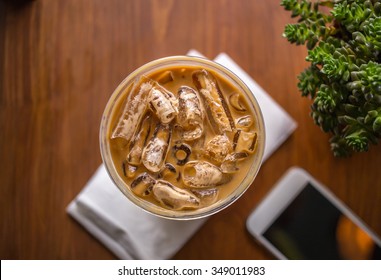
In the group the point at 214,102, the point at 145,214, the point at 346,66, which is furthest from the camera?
the point at 145,214

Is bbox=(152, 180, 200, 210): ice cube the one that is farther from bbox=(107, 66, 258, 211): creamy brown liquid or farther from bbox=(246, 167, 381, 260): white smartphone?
bbox=(246, 167, 381, 260): white smartphone

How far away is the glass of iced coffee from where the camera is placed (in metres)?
0.82

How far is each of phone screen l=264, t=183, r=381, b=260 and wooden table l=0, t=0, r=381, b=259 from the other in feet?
0.14

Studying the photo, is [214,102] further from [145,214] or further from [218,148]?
[145,214]

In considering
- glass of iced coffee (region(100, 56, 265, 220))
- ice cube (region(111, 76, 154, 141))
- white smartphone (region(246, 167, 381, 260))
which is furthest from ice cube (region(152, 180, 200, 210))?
white smartphone (region(246, 167, 381, 260))

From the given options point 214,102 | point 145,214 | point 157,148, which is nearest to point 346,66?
point 214,102

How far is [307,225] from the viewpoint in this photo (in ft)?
3.33

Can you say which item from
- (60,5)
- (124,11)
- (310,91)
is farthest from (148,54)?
(310,91)

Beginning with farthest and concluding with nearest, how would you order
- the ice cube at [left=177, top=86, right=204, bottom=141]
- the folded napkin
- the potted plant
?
the folded napkin < the ice cube at [left=177, top=86, right=204, bottom=141] < the potted plant

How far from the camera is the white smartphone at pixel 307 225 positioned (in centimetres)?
100

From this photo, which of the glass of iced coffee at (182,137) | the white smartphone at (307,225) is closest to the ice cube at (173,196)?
the glass of iced coffee at (182,137)

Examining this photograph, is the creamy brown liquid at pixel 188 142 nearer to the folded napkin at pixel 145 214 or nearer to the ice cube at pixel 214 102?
the ice cube at pixel 214 102

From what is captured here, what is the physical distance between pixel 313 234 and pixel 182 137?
1.28 ft

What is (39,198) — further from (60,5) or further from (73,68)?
(60,5)
